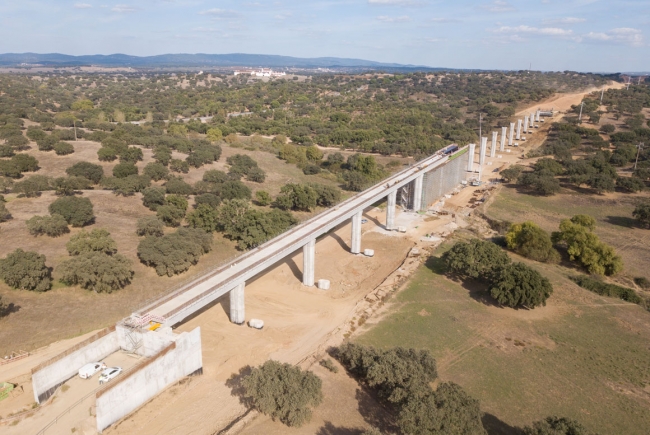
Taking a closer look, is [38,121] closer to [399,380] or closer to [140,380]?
[140,380]

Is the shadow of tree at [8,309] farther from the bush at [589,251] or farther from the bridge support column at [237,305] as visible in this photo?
Answer: the bush at [589,251]

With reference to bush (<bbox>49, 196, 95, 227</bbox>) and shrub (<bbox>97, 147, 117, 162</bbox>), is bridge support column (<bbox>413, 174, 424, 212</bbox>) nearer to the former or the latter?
bush (<bbox>49, 196, 95, 227</bbox>)

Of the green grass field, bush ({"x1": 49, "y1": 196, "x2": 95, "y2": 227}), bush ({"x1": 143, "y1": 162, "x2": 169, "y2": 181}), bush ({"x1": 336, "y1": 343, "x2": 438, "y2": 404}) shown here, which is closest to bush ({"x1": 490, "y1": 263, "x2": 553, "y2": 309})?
the green grass field

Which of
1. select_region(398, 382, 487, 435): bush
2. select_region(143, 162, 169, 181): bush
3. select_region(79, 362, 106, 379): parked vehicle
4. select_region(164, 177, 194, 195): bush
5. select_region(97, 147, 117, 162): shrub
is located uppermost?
select_region(97, 147, 117, 162): shrub

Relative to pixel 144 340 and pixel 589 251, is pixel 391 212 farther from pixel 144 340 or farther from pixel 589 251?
pixel 144 340

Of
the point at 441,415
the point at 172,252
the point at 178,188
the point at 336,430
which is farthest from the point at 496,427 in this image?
the point at 178,188

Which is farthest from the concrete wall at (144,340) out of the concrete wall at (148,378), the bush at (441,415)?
the bush at (441,415)

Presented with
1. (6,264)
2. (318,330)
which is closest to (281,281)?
(318,330)
